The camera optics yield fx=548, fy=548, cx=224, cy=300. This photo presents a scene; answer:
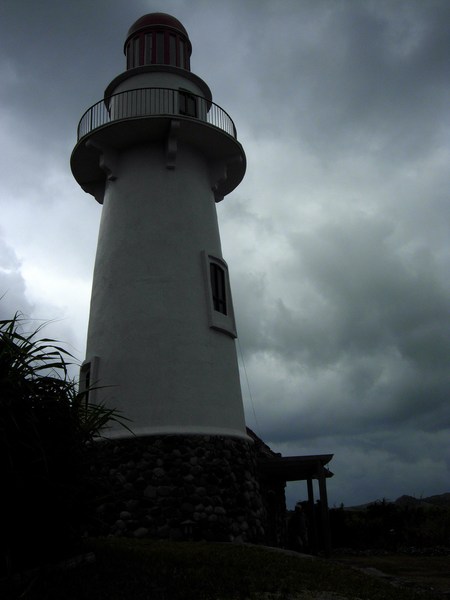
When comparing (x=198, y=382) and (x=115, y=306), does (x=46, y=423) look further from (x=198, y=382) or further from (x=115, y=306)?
(x=115, y=306)

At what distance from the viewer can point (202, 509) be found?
35.0 feet

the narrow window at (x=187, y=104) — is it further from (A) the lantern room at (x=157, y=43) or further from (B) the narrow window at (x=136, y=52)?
(B) the narrow window at (x=136, y=52)

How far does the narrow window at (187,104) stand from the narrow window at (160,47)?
55.3 inches

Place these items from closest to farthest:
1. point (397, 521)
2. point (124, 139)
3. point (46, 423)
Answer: point (46, 423), point (124, 139), point (397, 521)

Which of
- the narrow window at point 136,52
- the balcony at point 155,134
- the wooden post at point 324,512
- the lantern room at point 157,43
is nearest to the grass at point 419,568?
the wooden post at point 324,512

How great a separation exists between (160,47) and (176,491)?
38.9 feet

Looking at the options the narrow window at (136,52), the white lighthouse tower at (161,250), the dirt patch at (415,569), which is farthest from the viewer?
the narrow window at (136,52)

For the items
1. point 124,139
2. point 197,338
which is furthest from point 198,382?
point 124,139

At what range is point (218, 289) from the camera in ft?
43.9

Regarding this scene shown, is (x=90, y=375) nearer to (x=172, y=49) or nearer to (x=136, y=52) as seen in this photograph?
(x=136, y=52)

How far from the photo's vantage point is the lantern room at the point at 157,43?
15273 mm

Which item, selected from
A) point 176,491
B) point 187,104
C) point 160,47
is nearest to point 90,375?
point 176,491

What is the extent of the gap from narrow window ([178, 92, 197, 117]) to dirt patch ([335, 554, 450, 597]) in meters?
11.3

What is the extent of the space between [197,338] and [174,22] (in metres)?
9.66
